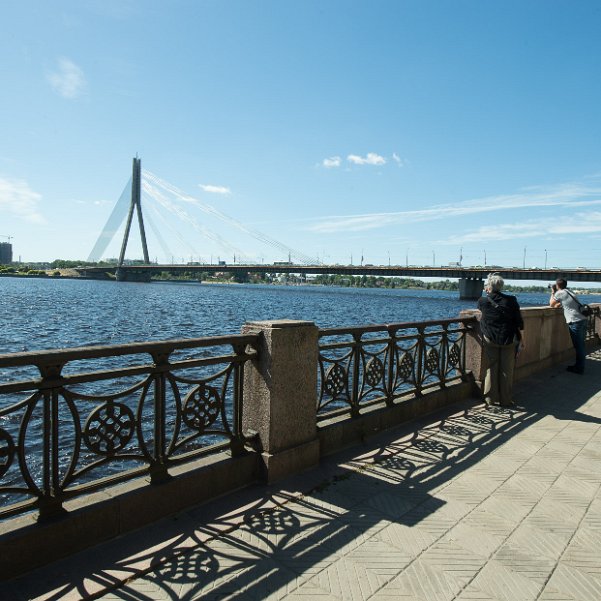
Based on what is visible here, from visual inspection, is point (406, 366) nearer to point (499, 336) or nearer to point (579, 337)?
point (499, 336)

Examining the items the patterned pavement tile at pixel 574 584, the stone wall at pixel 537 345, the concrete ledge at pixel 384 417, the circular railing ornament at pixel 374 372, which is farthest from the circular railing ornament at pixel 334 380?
the stone wall at pixel 537 345

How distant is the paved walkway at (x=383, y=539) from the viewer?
9.27 ft

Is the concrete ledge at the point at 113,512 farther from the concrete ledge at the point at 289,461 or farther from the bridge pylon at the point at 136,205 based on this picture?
the bridge pylon at the point at 136,205

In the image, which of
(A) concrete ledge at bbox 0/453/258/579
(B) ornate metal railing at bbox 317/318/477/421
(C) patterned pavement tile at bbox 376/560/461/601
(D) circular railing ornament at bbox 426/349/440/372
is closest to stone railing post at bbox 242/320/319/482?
(A) concrete ledge at bbox 0/453/258/579

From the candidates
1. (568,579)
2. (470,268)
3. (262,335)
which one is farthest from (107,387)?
(470,268)

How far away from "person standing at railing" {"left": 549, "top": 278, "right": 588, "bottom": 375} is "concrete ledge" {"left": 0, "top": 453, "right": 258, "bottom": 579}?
7.79 metres

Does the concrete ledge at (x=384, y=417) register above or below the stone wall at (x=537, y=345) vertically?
below

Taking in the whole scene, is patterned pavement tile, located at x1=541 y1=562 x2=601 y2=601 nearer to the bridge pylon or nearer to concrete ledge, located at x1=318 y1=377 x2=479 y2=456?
concrete ledge, located at x1=318 y1=377 x2=479 y2=456

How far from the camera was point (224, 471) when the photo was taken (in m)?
4.02

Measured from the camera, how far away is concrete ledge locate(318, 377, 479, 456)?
16.5ft

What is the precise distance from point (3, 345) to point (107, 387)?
11.9m

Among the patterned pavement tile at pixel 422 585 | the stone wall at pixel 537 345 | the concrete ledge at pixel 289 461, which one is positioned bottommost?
the patterned pavement tile at pixel 422 585

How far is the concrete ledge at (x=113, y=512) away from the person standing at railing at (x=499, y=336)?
417 cm

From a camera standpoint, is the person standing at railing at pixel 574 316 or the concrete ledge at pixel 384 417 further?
the person standing at railing at pixel 574 316
